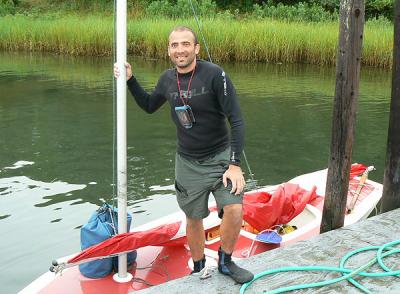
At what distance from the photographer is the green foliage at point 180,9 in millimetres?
24438

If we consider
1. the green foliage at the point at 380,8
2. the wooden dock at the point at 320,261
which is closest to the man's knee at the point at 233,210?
the wooden dock at the point at 320,261

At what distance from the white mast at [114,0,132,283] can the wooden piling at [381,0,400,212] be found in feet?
7.26

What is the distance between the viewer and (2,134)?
34.3ft

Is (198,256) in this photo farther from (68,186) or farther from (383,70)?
(383,70)

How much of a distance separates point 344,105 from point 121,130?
5.54 feet

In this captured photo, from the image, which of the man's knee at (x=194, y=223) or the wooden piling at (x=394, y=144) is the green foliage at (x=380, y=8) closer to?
the wooden piling at (x=394, y=144)

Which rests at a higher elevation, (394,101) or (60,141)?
(394,101)

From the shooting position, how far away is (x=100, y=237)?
431 cm

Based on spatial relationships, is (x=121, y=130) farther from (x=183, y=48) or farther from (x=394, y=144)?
(x=394, y=144)

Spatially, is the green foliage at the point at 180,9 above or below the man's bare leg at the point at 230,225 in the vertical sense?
above

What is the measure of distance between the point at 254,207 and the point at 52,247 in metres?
2.24

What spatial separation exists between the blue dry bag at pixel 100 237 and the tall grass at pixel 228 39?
1450 cm

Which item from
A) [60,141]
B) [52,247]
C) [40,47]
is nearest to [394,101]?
[52,247]

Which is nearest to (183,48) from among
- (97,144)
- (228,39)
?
(97,144)
